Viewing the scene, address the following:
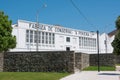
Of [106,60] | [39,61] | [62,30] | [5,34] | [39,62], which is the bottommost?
[106,60]

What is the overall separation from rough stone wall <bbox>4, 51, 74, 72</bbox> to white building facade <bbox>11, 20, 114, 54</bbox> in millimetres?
11674

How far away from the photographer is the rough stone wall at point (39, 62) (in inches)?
1166

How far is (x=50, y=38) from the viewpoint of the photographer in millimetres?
55812

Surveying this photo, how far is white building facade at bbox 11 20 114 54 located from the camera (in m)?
48.6

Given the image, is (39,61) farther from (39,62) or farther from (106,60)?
(106,60)

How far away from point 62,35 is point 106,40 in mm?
18910

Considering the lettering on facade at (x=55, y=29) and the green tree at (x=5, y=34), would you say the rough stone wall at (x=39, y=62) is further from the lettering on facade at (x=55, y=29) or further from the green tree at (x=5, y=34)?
the lettering on facade at (x=55, y=29)

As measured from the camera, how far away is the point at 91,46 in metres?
70.0

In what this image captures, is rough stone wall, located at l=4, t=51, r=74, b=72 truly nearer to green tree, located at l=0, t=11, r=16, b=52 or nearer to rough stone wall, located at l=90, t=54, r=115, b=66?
green tree, located at l=0, t=11, r=16, b=52

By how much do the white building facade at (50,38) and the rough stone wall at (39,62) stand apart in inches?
460

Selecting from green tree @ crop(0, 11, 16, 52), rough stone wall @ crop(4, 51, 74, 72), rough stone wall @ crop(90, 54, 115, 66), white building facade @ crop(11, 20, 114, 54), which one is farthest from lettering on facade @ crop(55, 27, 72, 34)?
green tree @ crop(0, 11, 16, 52)

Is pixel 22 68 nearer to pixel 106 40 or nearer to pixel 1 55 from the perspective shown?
pixel 1 55

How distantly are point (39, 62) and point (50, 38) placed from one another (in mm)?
25477

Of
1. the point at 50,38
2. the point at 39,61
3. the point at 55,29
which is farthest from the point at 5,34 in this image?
the point at 55,29
